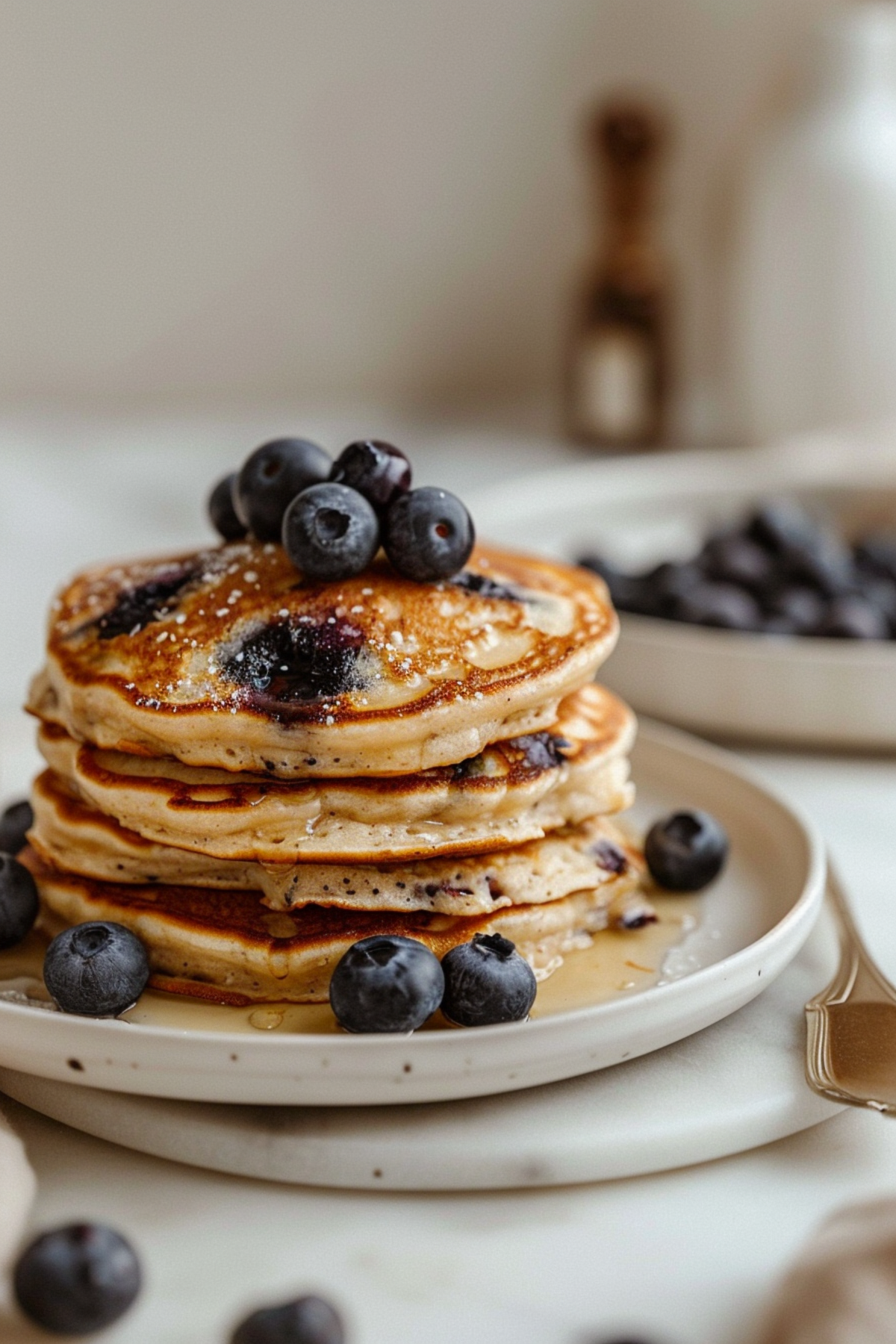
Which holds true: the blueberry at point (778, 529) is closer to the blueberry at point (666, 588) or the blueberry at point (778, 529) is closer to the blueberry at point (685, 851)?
the blueberry at point (666, 588)

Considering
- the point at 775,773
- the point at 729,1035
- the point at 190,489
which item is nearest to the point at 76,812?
the point at 729,1035

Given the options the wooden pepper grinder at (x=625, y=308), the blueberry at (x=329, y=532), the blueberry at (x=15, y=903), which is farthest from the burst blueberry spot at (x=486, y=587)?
the wooden pepper grinder at (x=625, y=308)

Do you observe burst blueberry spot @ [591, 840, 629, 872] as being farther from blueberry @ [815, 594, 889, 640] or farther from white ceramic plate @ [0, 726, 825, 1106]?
blueberry @ [815, 594, 889, 640]

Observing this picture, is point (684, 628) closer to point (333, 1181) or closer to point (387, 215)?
point (333, 1181)

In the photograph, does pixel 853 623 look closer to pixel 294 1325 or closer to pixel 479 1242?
pixel 479 1242

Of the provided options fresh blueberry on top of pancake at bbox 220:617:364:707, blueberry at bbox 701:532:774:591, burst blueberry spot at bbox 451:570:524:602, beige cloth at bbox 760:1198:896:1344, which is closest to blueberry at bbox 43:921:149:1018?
fresh blueberry on top of pancake at bbox 220:617:364:707

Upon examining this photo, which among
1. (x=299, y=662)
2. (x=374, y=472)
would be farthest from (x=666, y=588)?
(x=299, y=662)
